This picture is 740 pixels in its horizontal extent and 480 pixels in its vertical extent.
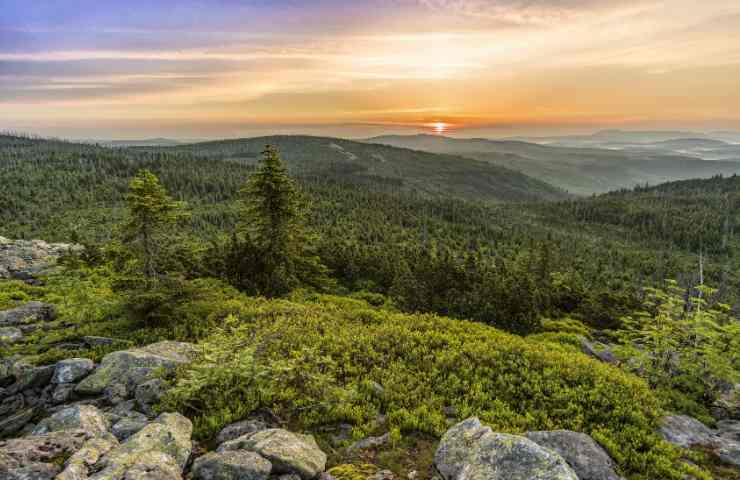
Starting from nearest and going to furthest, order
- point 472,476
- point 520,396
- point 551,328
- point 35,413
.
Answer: point 472,476
point 35,413
point 520,396
point 551,328

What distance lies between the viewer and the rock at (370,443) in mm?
8531

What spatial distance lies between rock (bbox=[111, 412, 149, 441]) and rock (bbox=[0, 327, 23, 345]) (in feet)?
32.5

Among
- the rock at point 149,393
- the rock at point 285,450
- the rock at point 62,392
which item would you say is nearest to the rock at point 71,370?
the rock at point 62,392

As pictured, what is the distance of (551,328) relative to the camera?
28266 millimetres

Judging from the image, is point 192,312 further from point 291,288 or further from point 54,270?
point 54,270

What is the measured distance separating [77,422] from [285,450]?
4.36 m

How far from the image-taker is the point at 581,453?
8031 mm

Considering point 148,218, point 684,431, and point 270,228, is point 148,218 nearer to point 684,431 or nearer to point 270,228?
point 270,228

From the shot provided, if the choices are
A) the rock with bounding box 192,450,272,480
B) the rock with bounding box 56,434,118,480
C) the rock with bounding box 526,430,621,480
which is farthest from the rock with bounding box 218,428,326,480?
the rock with bounding box 526,430,621,480

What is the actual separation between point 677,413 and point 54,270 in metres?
34.6

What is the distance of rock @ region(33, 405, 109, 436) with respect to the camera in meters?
7.42

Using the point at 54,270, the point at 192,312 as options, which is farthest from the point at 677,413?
the point at 54,270

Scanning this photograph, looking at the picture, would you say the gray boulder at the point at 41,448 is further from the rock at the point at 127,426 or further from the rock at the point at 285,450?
the rock at the point at 285,450

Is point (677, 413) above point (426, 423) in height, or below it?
below
